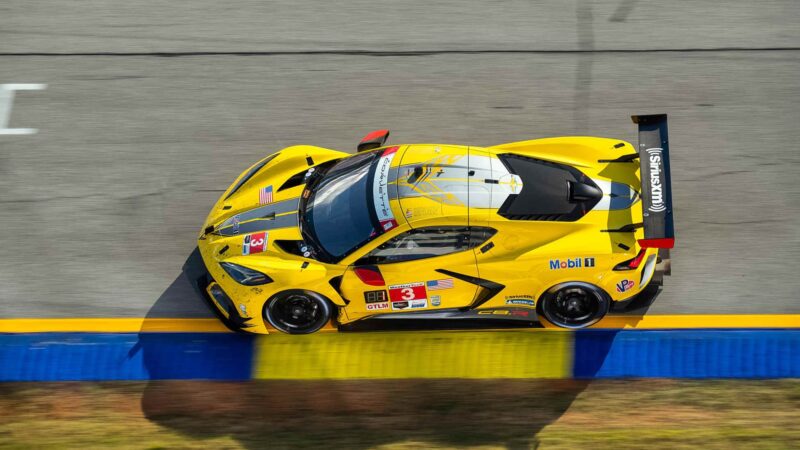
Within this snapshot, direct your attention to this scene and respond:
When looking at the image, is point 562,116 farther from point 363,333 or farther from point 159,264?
point 159,264

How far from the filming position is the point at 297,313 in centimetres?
713

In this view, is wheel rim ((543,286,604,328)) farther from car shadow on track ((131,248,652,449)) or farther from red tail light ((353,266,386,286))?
red tail light ((353,266,386,286))

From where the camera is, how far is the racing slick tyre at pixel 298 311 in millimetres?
7004

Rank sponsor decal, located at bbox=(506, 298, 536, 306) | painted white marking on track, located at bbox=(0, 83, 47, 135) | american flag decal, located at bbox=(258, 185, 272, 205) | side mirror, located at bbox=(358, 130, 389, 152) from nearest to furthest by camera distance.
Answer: sponsor decal, located at bbox=(506, 298, 536, 306), american flag decal, located at bbox=(258, 185, 272, 205), side mirror, located at bbox=(358, 130, 389, 152), painted white marking on track, located at bbox=(0, 83, 47, 135)

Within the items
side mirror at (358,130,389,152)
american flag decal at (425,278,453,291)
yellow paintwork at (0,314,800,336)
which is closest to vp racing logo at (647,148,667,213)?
yellow paintwork at (0,314,800,336)

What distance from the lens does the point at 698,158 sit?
8414 mm

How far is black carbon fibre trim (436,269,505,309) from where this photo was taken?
6.77 meters

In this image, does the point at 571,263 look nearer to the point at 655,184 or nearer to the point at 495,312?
the point at 495,312

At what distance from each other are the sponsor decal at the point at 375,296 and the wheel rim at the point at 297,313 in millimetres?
430

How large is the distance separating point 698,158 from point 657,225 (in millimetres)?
2269

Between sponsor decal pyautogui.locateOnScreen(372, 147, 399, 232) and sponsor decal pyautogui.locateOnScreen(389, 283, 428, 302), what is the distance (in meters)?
0.55

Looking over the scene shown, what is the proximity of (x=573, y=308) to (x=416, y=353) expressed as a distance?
1.60 metres

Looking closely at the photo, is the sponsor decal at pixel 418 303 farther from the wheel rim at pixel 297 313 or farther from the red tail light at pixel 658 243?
the red tail light at pixel 658 243

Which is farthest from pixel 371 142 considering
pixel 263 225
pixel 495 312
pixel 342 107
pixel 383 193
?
pixel 495 312
